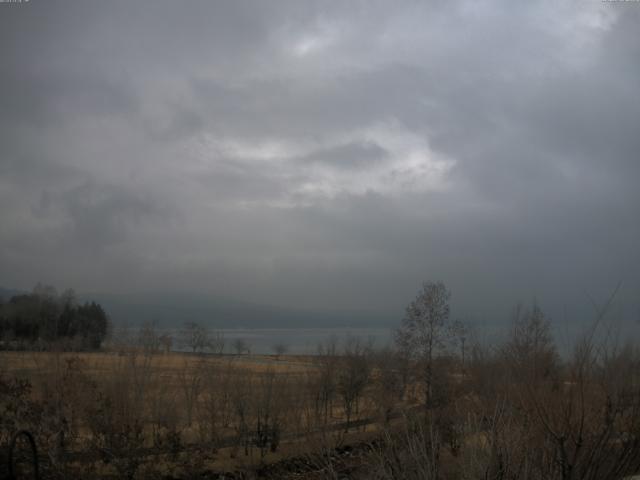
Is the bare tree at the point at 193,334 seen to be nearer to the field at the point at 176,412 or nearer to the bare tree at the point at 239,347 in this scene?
the bare tree at the point at 239,347

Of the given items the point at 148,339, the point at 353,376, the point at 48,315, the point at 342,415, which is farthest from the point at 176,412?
the point at 48,315

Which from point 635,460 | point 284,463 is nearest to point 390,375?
point 284,463

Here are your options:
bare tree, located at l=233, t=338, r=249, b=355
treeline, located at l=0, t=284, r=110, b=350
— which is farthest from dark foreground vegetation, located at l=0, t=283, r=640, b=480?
bare tree, located at l=233, t=338, r=249, b=355

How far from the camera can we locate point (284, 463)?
3086 cm

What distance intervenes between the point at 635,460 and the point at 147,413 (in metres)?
21.9

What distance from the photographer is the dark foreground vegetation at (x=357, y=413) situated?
10.0 m

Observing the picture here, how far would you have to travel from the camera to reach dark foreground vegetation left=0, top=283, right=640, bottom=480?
10000mm

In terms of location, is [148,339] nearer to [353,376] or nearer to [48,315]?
[353,376]

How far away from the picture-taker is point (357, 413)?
137 ft

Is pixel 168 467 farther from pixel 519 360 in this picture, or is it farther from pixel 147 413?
pixel 519 360

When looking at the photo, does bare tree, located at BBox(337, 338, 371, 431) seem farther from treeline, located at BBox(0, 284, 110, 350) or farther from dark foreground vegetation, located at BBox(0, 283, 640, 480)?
treeline, located at BBox(0, 284, 110, 350)

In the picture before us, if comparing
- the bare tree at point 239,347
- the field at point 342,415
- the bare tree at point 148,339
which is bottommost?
the bare tree at point 239,347

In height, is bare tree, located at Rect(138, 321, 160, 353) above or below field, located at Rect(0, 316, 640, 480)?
above

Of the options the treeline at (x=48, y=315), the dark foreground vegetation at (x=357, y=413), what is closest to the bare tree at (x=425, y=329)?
the dark foreground vegetation at (x=357, y=413)
